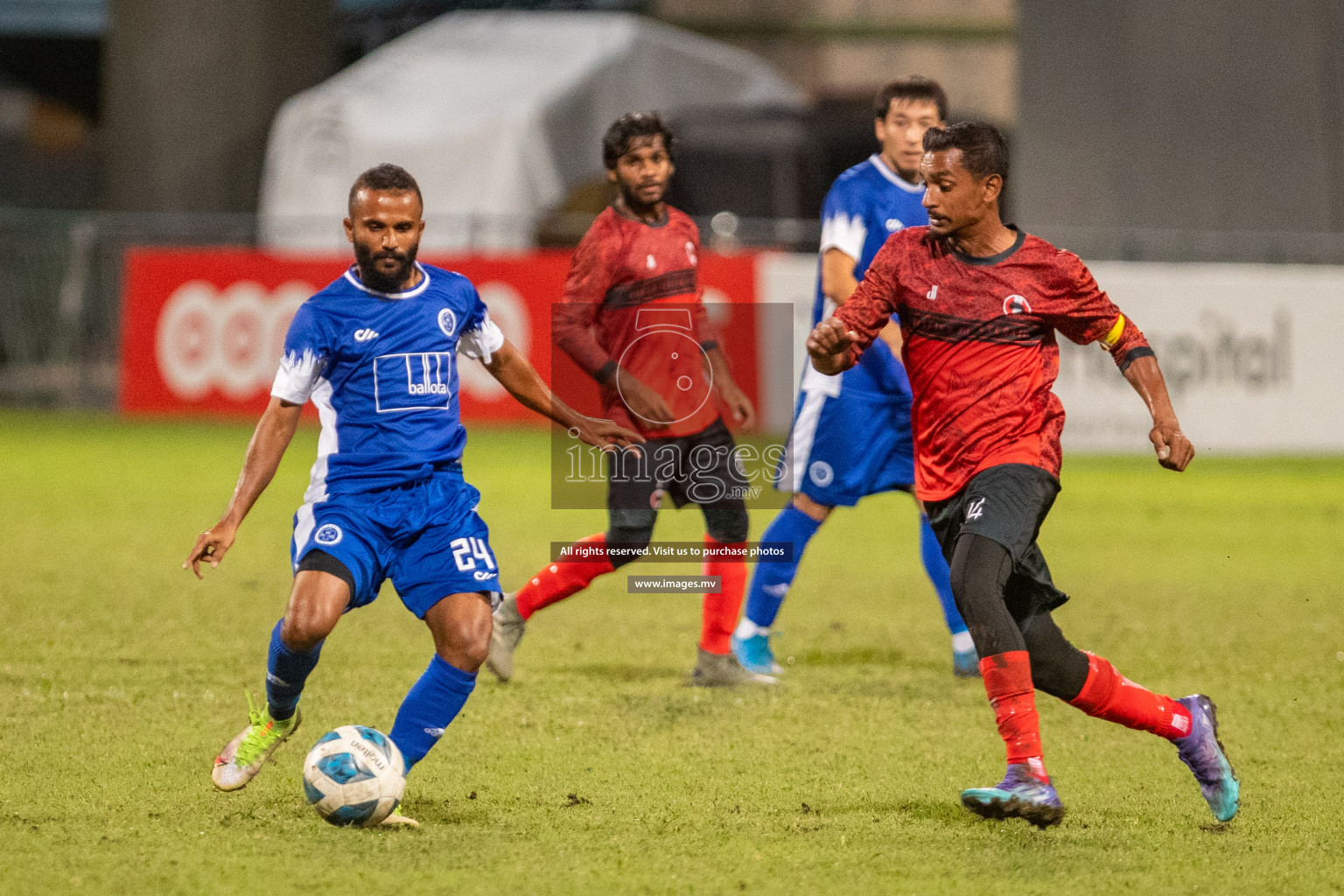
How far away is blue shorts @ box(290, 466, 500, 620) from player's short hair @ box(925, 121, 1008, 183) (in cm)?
170

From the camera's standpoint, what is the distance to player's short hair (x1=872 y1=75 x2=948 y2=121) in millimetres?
6477

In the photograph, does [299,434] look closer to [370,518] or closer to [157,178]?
[157,178]

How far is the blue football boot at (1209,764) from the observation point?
180 inches

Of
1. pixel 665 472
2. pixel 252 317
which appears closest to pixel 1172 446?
pixel 665 472

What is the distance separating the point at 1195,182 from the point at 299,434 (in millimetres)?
9693

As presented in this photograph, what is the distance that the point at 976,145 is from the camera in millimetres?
4641

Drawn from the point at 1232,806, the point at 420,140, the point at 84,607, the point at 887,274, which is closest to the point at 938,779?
the point at 1232,806

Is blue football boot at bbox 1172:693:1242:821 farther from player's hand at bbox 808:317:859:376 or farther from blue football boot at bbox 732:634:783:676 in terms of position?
blue football boot at bbox 732:634:783:676

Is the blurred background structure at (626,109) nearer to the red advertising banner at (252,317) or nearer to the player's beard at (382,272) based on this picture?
the red advertising banner at (252,317)

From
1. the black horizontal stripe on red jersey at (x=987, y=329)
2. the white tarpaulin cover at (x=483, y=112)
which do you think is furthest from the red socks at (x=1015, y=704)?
the white tarpaulin cover at (x=483, y=112)

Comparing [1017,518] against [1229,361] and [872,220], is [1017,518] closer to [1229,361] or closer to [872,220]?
[872,220]

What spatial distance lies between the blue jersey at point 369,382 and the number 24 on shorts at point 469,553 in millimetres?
226

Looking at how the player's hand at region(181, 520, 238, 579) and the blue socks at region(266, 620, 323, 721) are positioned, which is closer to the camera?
the player's hand at region(181, 520, 238, 579)

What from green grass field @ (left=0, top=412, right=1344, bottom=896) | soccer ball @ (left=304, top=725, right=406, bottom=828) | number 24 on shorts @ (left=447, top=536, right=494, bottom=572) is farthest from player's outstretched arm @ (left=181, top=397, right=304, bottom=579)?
green grass field @ (left=0, top=412, right=1344, bottom=896)
